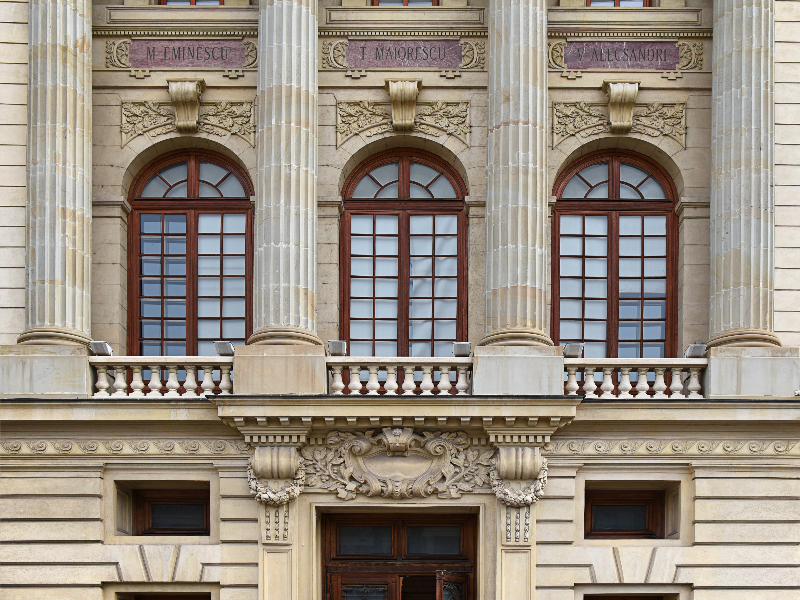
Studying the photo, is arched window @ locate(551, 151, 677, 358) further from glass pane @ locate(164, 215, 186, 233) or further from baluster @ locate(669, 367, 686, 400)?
glass pane @ locate(164, 215, 186, 233)

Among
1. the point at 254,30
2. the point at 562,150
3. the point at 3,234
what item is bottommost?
the point at 3,234

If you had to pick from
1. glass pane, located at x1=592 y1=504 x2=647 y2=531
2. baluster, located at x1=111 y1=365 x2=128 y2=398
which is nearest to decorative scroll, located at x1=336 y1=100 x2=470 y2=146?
baluster, located at x1=111 y1=365 x2=128 y2=398

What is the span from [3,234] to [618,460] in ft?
41.1

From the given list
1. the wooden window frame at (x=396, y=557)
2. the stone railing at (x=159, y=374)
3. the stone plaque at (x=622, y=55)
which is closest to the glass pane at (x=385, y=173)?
the stone plaque at (x=622, y=55)

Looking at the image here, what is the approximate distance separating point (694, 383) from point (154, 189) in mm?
11457

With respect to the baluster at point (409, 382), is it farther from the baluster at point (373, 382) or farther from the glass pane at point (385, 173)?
the glass pane at point (385, 173)

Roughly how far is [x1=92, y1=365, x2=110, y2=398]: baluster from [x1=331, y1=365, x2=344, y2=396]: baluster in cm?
420

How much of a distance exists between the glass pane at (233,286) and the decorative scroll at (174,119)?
2.79 meters

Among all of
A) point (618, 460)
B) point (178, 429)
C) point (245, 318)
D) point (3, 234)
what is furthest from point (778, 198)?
point (3, 234)

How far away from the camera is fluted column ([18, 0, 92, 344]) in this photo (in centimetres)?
2206

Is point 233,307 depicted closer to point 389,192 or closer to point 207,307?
point 207,307

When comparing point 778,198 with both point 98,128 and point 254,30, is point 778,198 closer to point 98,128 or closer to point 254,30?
point 254,30

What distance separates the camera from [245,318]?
23.7m

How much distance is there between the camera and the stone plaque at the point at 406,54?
2408cm
